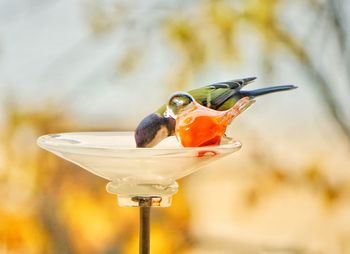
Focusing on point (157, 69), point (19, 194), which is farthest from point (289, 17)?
point (19, 194)

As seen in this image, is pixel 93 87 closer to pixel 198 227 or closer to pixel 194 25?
pixel 194 25

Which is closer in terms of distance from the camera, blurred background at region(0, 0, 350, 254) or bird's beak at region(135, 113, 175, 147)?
bird's beak at region(135, 113, 175, 147)

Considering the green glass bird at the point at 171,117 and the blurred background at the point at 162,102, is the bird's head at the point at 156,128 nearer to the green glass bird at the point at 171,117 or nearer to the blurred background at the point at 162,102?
the green glass bird at the point at 171,117

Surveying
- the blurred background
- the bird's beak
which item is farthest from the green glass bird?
the blurred background

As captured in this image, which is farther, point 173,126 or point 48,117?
point 48,117

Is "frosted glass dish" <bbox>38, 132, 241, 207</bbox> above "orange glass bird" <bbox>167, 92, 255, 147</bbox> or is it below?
below

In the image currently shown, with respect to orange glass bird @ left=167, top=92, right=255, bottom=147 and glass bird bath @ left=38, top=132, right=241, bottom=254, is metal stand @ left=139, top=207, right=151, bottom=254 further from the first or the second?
orange glass bird @ left=167, top=92, right=255, bottom=147

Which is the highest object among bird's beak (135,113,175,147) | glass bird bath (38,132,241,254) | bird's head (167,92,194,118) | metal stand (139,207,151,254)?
bird's head (167,92,194,118)

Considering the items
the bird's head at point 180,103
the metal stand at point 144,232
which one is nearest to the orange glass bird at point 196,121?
the bird's head at point 180,103
